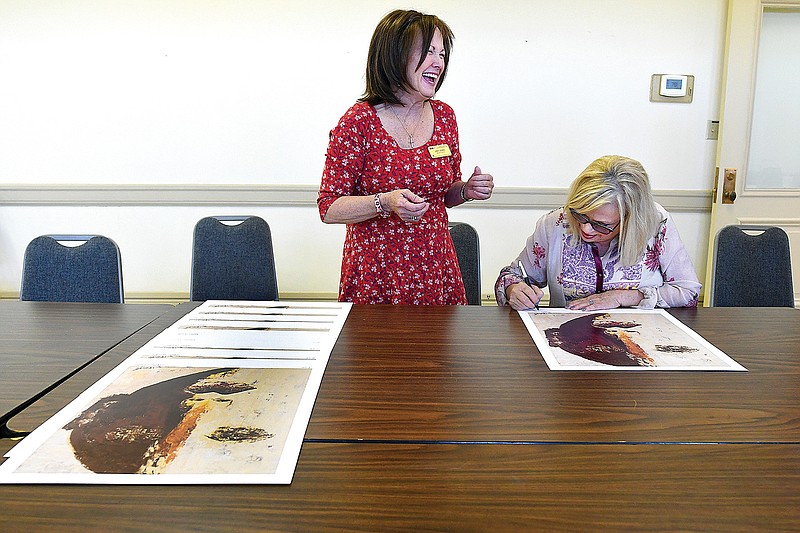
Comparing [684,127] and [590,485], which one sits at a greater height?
[684,127]

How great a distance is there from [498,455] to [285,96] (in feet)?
9.51

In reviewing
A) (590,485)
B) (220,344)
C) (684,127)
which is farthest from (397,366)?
(684,127)

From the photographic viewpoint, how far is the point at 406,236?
6.68ft

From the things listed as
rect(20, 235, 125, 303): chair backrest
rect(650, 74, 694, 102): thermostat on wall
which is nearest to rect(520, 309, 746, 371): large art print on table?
rect(20, 235, 125, 303): chair backrest

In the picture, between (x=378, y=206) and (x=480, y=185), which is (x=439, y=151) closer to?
(x=480, y=185)

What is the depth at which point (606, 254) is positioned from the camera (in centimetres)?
199

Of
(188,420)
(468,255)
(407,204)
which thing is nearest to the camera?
(188,420)

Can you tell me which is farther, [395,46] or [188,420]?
[395,46]

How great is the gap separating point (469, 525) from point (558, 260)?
1327 mm

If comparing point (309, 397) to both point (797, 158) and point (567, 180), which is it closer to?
point (567, 180)

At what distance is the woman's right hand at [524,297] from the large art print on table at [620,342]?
0.03 meters

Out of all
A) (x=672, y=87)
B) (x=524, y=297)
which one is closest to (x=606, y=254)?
(x=524, y=297)

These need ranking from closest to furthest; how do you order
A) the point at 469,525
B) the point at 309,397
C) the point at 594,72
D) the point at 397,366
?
the point at 469,525 < the point at 309,397 < the point at 397,366 < the point at 594,72

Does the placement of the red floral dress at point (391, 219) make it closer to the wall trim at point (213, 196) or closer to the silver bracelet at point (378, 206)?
the silver bracelet at point (378, 206)
